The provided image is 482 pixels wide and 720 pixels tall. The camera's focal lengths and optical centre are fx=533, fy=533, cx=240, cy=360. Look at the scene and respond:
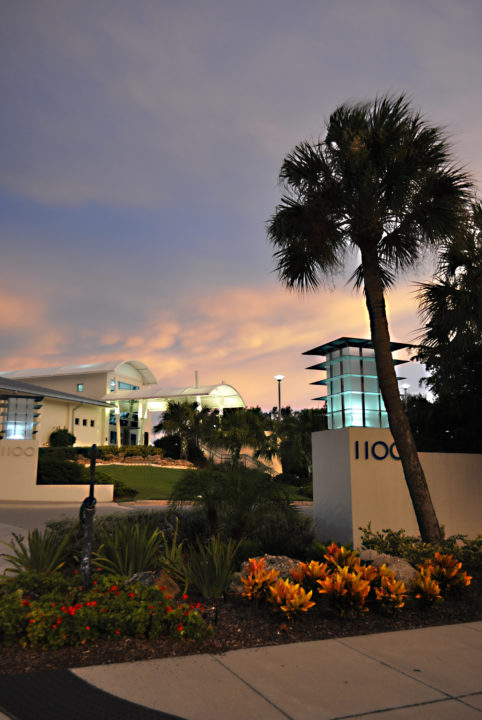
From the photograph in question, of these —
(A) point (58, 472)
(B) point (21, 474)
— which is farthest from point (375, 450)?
(A) point (58, 472)

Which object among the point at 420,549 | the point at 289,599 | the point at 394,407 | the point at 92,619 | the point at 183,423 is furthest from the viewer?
the point at 183,423

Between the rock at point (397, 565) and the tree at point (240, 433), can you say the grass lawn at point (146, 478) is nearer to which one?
the tree at point (240, 433)

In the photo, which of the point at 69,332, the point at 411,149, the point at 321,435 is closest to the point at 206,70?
the point at 411,149

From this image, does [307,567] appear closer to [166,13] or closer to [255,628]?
[255,628]

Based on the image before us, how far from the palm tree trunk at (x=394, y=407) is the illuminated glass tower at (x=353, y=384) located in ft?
3.55

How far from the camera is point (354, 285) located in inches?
410

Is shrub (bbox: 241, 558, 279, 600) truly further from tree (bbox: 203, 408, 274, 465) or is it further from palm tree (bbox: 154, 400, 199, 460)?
palm tree (bbox: 154, 400, 199, 460)

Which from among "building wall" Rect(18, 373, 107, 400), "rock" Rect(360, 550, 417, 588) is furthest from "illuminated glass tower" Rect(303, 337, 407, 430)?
"building wall" Rect(18, 373, 107, 400)

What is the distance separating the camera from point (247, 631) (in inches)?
199

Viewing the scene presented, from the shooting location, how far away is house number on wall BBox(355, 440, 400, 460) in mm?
9898

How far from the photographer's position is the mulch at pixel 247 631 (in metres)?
4.31

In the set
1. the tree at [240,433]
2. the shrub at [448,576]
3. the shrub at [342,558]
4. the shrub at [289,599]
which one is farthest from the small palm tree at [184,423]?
the shrub at [289,599]

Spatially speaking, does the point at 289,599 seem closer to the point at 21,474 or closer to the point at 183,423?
the point at 21,474

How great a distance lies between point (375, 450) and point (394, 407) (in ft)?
5.39
